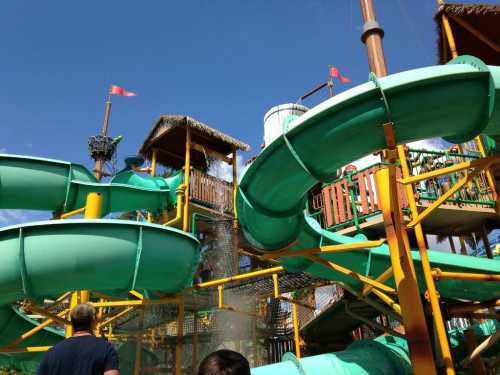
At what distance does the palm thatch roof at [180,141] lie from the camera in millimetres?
13258

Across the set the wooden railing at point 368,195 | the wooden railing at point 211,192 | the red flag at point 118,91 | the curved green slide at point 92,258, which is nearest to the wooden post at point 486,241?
the wooden railing at point 368,195

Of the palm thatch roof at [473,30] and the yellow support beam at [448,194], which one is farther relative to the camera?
the palm thatch roof at [473,30]

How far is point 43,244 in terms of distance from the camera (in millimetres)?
5301

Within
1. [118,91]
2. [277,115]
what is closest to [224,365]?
[277,115]

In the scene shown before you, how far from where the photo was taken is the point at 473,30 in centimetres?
1023

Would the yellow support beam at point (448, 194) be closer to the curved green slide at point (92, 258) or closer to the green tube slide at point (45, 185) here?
the curved green slide at point (92, 258)

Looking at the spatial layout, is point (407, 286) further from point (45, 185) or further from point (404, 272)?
point (45, 185)

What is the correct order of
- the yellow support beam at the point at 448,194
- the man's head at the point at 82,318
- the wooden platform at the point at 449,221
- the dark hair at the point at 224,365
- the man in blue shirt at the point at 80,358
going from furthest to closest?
the wooden platform at the point at 449,221
the yellow support beam at the point at 448,194
the man's head at the point at 82,318
the man in blue shirt at the point at 80,358
the dark hair at the point at 224,365

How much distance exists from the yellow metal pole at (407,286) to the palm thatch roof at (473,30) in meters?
6.77

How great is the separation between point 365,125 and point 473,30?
843 centimetres

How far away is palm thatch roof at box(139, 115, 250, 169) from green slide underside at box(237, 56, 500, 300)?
882cm

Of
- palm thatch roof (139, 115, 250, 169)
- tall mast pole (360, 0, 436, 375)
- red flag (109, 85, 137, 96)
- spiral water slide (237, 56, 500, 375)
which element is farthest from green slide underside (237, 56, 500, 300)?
red flag (109, 85, 137, 96)

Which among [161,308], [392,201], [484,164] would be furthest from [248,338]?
[484,164]

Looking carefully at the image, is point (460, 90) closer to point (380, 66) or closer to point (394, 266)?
point (394, 266)
